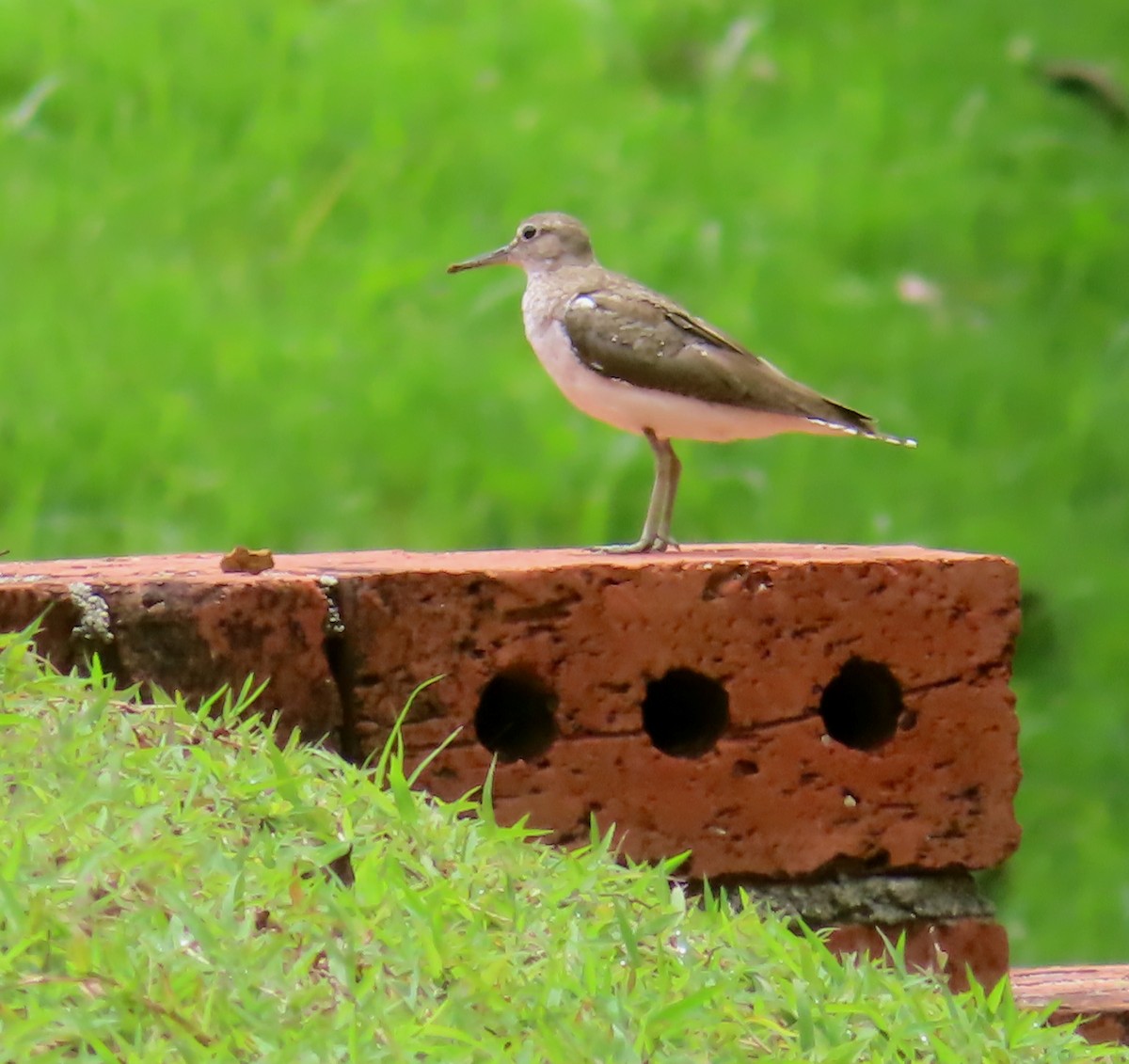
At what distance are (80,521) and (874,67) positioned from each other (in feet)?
12.9

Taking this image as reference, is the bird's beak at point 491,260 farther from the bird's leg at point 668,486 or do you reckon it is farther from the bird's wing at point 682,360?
the bird's leg at point 668,486

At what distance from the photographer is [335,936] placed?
3061 millimetres

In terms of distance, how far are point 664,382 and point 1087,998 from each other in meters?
1.55

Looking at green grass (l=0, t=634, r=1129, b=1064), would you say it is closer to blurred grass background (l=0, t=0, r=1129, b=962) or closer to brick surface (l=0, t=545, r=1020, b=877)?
brick surface (l=0, t=545, r=1020, b=877)

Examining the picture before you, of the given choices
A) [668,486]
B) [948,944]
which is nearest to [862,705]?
[948,944]

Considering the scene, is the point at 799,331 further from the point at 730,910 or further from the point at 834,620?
the point at 730,910

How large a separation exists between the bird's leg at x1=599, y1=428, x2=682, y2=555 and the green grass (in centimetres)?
87

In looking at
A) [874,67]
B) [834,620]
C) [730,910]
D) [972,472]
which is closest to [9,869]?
[730,910]

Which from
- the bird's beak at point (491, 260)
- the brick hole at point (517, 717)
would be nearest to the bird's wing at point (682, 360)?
the bird's beak at point (491, 260)

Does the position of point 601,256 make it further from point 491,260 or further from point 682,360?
point 682,360

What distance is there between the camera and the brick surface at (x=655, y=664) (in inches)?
152

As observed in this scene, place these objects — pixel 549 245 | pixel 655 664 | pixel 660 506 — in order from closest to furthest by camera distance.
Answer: pixel 655 664 < pixel 660 506 < pixel 549 245

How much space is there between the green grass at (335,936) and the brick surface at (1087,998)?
655 millimetres

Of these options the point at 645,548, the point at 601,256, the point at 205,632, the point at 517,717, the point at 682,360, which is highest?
the point at 682,360
